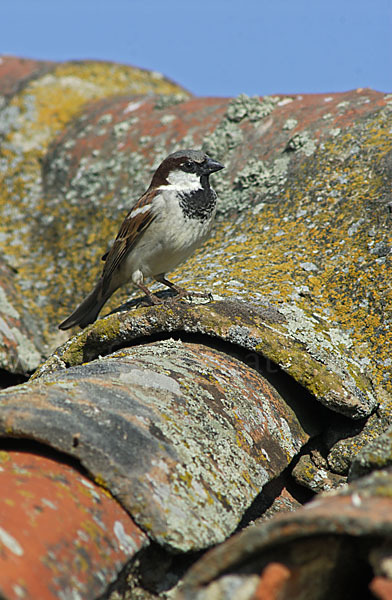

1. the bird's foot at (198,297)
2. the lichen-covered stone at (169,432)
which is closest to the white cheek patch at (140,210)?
the bird's foot at (198,297)

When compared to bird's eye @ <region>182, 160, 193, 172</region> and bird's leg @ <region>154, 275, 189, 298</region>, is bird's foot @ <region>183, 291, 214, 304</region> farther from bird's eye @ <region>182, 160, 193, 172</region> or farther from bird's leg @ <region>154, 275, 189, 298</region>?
bird's eye @ <region>182, 160, 193, 172</region>

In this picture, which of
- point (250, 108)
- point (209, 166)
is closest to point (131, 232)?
point (209, 166)

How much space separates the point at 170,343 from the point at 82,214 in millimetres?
3084

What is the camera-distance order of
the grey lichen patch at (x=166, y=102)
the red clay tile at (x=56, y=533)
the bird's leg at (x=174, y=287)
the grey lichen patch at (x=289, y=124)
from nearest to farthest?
1. the red clay tile at (x=56, y=533)
2. the bird's leg at (x=174, y=287)
3. the grey lichen patch at (x=289, y=124)
4. the grey lichen patch at (x=166, y=102)

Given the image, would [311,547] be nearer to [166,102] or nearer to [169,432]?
[169,432]

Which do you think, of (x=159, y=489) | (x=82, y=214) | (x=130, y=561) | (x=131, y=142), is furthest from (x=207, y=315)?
(x=131, y=142)

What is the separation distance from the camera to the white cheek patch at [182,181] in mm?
4629

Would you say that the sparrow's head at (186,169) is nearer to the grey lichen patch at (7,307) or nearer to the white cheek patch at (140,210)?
the white cheek patch at (140,210)

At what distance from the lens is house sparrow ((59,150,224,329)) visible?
446cm

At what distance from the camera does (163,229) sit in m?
4.47

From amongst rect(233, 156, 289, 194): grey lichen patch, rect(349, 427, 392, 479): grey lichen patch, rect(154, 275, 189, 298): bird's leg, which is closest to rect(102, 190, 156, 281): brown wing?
rect(154, 275, 189, 298): bird's leg

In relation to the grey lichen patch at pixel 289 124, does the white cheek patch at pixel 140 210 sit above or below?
below

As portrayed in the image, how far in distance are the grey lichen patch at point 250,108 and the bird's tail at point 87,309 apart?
2205 mm

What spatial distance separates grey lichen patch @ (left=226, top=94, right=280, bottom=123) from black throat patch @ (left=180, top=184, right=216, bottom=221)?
1514 mm
